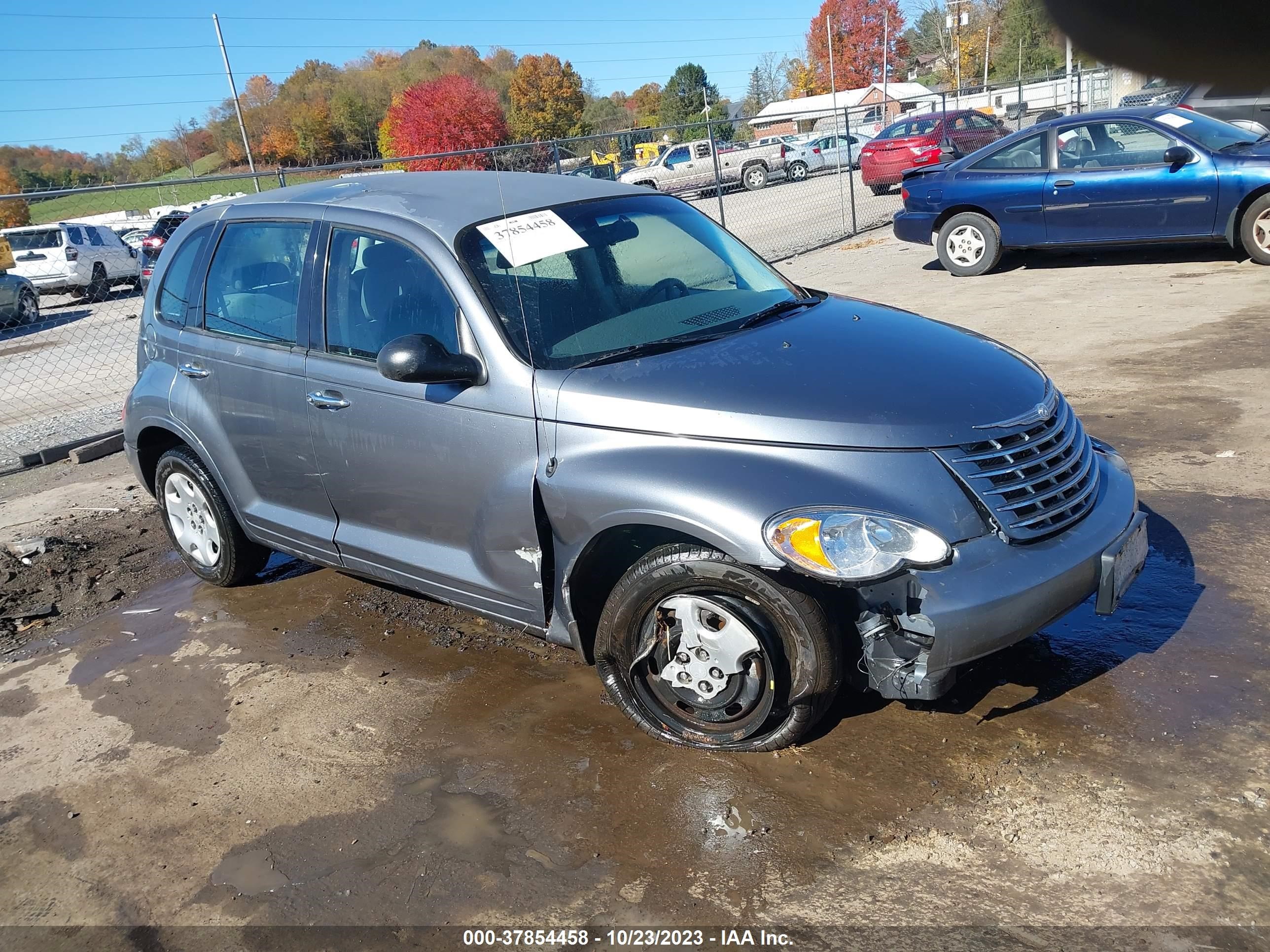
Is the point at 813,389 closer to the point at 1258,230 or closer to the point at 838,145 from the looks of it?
the point at 1258,230

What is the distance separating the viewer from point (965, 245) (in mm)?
11859

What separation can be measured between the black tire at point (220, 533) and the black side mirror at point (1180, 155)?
30.0ft

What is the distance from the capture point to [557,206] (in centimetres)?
432

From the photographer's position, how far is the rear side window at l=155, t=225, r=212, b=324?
5.04m

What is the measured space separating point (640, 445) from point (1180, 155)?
903 cm

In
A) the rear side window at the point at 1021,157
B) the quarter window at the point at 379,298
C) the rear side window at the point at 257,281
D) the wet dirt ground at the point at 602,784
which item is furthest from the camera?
the rear side window at the point at 1021,157

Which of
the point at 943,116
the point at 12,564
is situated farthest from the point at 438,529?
the point at 943,116

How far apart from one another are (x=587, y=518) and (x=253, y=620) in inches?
91.2

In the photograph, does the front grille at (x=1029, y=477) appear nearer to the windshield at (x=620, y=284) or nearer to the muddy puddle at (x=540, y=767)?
the muddy puddle at (x=540, y=767)

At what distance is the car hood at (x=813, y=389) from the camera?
3.19 m

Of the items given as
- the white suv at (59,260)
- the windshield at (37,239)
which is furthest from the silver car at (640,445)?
the windshield at (37,239)

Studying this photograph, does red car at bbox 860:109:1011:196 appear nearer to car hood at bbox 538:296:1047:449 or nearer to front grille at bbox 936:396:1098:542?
car hood at bbox 538:296:1047:449

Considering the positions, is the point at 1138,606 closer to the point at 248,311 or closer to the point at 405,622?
the point at 405,622

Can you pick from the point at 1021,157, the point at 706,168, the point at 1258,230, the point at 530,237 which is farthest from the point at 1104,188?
the point at 706,168
